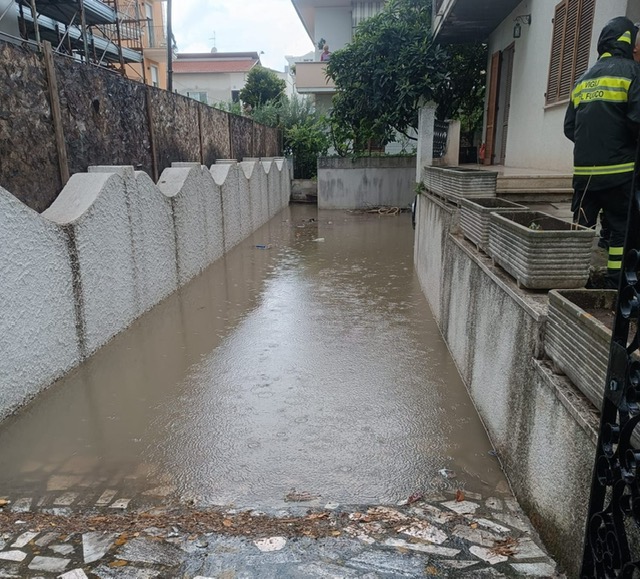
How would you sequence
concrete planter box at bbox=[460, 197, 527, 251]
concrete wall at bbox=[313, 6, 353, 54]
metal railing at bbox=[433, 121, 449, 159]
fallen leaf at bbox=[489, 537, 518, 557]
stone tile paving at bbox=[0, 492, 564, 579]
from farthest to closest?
concrete wall at bbox=[313, 6, 353, 54], metal railing at bbox=[433, 121, 449, 159], concrete planter box at bbox=[460, 197, 527, 251], fallen leaf at bbox=[489, 537, 518, 557], stone tile paving at bbox=[0, 492, 564, 579]

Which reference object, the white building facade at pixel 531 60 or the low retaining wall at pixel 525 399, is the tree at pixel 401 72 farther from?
the low retaining wall at pixel 525 399

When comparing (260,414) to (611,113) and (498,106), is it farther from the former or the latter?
(498,106)

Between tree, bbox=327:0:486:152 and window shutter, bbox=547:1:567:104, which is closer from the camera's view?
window shutter, bbox=547:1:567:104

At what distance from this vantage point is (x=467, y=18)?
9680mm

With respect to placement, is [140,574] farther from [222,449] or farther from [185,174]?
[185,174]

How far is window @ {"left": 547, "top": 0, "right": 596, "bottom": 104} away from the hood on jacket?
10.3 feet

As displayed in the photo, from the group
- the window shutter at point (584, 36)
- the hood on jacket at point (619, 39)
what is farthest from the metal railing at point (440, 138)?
the hood on jacket at point (619, 39)

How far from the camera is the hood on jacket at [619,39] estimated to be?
3350 millimetres

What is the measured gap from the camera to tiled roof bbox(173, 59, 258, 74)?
3444cm

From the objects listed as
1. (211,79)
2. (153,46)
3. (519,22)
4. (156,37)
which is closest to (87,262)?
(519,22)

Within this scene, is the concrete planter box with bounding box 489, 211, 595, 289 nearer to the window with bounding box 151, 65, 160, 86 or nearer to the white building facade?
the white building facade

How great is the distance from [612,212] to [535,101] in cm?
542

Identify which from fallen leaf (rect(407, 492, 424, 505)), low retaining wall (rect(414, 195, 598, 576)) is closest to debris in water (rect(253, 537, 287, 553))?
fallen leaf (rect(407, 492, 424, 505))

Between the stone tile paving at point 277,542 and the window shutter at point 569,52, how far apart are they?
19.3 ft
